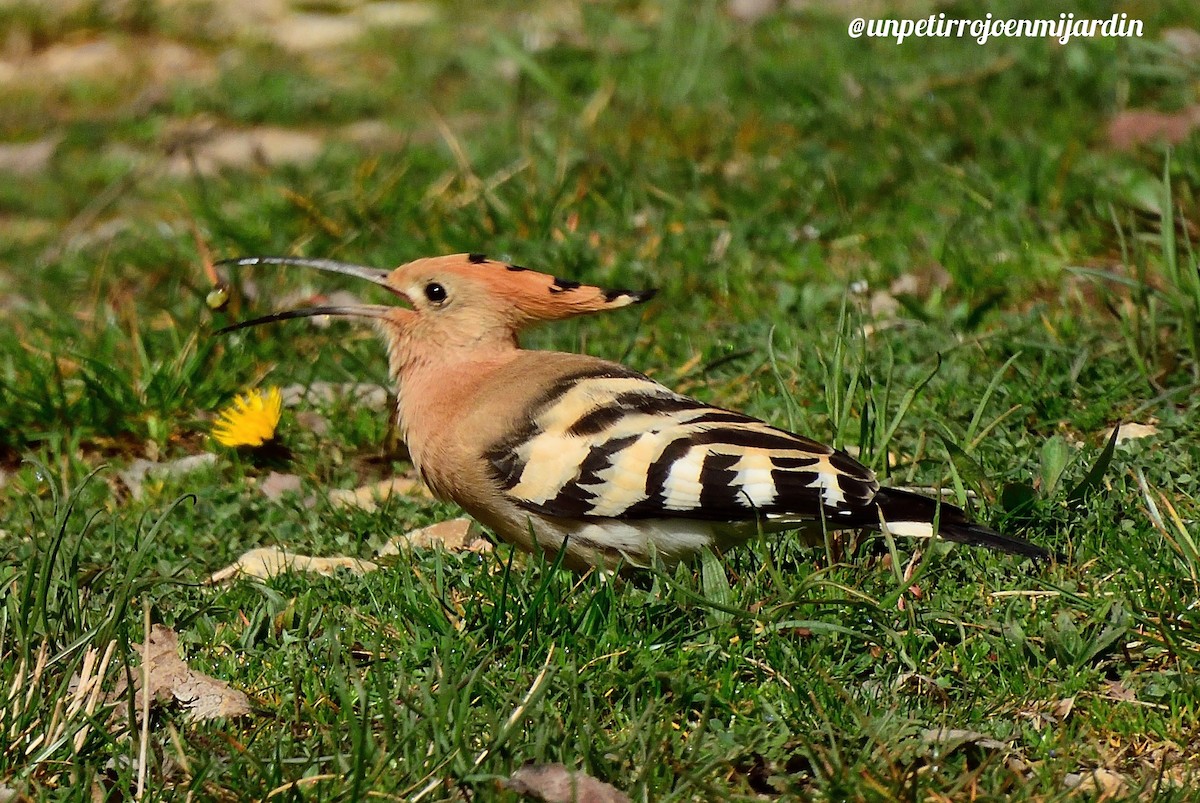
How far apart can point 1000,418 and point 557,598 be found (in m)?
1.23

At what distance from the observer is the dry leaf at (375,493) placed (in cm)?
399

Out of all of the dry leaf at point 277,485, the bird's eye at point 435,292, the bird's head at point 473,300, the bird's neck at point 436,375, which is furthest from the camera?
the dry leaf at point 277,485

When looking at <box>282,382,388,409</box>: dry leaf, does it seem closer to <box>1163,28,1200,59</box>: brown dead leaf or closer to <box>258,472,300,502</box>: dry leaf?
<box>258,472,300,502</box>: dry leaf

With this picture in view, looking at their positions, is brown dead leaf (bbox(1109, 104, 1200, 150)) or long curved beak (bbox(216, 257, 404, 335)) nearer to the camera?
long curved beak (bbox(216, 257, 404, 335))

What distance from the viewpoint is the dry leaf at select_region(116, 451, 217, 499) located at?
4242mm

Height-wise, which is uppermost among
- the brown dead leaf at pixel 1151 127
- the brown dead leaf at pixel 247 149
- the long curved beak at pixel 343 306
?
the brown dead leaf at pixel 1151 127

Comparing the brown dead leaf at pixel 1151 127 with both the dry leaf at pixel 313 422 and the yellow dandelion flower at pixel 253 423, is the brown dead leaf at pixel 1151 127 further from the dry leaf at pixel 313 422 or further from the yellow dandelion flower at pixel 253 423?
the yellow dandelion flower at pixel 253 423

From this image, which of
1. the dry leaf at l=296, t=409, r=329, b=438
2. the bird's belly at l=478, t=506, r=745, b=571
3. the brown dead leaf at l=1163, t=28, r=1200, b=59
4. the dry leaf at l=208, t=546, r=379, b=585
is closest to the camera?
the bird's belly at l=478, t=506, r=745, b=571

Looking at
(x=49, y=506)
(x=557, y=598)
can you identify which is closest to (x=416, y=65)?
(x=49, y=506)

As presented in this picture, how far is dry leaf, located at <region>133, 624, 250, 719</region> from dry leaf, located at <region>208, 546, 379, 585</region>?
498 millimetres

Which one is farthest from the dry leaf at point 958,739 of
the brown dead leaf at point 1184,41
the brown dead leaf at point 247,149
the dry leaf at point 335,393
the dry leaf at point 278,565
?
the brown dead leaf at point 247,149

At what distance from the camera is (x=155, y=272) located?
5.32 m

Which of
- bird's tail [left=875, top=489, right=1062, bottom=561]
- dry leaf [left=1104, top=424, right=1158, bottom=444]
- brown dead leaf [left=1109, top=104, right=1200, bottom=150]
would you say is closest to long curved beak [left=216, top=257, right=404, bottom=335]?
bird's tail [left=875, top=489, right=1062, bottom=561]

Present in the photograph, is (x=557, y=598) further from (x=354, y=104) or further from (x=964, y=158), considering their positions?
(x=354, y=104)
